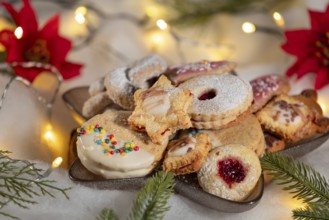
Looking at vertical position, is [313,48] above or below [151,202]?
below

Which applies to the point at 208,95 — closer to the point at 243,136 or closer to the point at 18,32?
the point at 243,136

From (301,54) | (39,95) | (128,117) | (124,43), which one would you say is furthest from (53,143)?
(301,54)

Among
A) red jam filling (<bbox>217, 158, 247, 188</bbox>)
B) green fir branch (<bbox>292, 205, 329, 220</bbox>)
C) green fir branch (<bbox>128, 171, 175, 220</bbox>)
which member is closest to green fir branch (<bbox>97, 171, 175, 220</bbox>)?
green fir branch (<bbox>128, 171, 175, 220</bbox>)

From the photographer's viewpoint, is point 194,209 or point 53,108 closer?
point 194,209

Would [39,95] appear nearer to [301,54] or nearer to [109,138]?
[109,138]

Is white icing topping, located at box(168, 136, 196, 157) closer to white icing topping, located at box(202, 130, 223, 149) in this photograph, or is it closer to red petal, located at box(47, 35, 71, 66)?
white icing topping, located at box(202, 130, 223, 149)

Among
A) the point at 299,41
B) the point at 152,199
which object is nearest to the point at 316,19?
the point at 299,41
